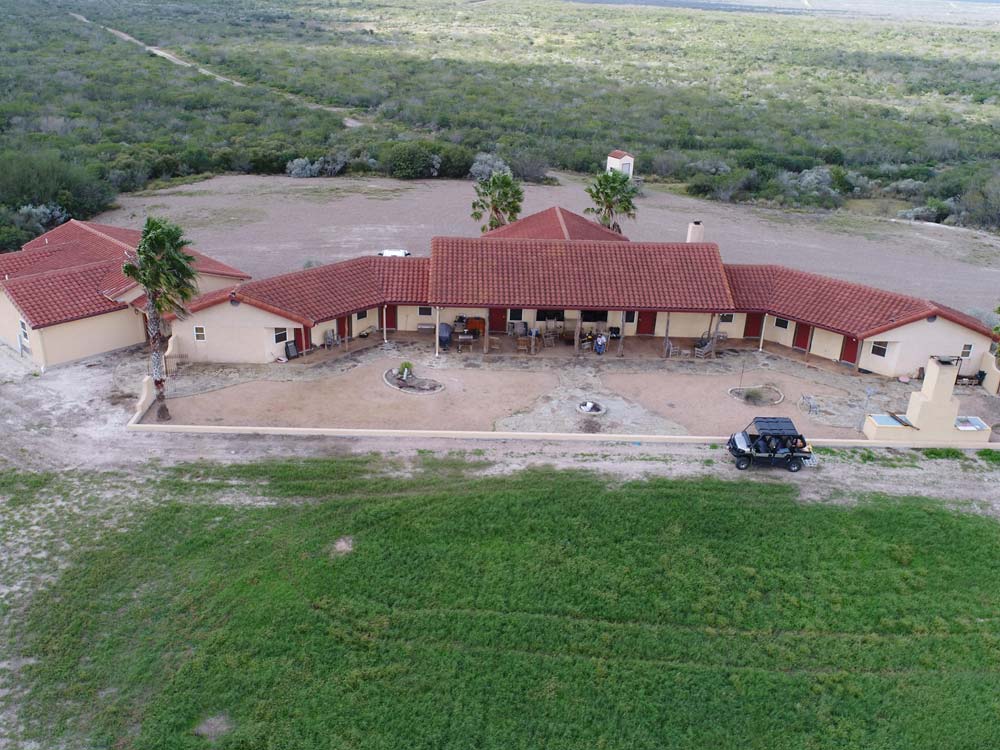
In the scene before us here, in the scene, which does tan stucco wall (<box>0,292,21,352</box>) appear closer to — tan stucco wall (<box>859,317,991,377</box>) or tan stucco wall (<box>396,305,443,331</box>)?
tan stucco wall (<box>396,305,443,331</box>)

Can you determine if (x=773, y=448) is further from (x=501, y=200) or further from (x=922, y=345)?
(x=501, y=200)

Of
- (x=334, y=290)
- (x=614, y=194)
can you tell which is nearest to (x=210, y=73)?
(x=614, y=194)

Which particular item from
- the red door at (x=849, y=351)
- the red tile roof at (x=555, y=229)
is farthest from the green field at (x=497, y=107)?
the red door at (x=849, y=351)

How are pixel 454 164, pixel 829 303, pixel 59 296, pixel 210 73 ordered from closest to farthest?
pixel 59 296
pixel 829 303
pixel 454 164
pixel 210 73

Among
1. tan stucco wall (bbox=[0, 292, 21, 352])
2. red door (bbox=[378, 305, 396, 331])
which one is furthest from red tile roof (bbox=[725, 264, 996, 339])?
tan stucco wall (bbox=[0, 292, 21, 352])

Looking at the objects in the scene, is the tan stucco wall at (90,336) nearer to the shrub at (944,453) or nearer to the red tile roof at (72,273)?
the red tile roof at (72,273)

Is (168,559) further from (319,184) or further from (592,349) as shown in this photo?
(319,184)
